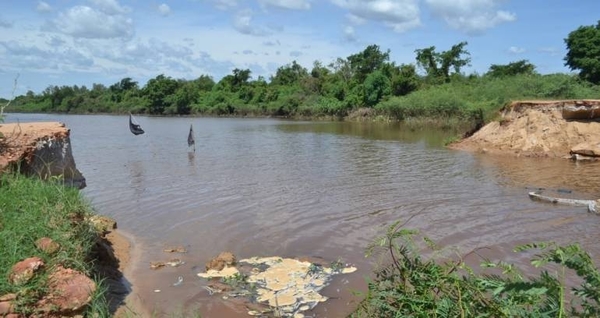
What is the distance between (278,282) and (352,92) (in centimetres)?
5755

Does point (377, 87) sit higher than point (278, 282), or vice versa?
point (377, 87)

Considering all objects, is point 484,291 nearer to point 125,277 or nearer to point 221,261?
point 221,261

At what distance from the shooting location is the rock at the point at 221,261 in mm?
7800

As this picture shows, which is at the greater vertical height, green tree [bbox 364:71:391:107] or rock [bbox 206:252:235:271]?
green tree [bbox 364:71:391:107]

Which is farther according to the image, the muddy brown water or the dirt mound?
the dirt mound

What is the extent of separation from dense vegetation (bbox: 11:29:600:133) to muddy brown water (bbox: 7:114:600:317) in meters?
11.2

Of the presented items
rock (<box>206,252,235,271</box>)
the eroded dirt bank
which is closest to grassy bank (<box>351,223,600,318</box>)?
the eroded dirt bank

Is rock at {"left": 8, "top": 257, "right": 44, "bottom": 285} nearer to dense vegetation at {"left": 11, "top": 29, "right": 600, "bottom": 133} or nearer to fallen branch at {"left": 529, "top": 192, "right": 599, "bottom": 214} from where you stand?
fallen branch at {"left": 529, "top": 192, "right": 599, "bottom": 214}

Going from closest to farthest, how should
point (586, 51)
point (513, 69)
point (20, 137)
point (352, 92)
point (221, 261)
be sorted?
point (20, 137), point (221, 261), point (586, 51), point (513, 69), point (352, 92)

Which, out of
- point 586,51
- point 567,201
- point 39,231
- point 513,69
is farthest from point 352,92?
point 39,231

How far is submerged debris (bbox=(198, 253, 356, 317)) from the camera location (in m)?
6.41

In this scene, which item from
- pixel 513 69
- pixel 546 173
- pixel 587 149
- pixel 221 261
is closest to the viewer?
pixel 221 261

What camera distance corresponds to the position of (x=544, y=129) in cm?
2280

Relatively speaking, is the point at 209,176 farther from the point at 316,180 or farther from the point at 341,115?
the point at 341,115
